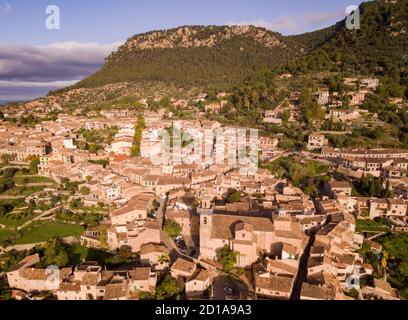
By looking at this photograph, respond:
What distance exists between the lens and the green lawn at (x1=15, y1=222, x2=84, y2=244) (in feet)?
57.2

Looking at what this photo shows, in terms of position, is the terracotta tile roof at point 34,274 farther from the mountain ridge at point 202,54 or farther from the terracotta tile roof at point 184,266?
the mountain ridge at point 202,54

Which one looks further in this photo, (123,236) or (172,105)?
(172,105)

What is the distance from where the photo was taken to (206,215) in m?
13.6

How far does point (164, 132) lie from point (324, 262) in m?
21.5

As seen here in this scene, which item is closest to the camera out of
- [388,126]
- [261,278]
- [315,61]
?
[261,278]

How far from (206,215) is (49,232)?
393 inches

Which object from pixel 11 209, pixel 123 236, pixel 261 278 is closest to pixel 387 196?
pixel 261 278

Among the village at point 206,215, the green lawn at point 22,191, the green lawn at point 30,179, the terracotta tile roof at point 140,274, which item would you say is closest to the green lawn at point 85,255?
the village at point 206,215

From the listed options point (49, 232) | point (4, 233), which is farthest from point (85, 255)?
point (4, 233)

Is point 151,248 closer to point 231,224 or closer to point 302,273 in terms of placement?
point 231,224

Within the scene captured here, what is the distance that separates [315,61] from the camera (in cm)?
4603

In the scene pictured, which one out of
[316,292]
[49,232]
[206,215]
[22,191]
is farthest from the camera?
[22,191]

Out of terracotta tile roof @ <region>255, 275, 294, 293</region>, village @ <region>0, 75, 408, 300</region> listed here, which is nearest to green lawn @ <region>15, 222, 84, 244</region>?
village @ <region>0, 75, 408, 300</region>
